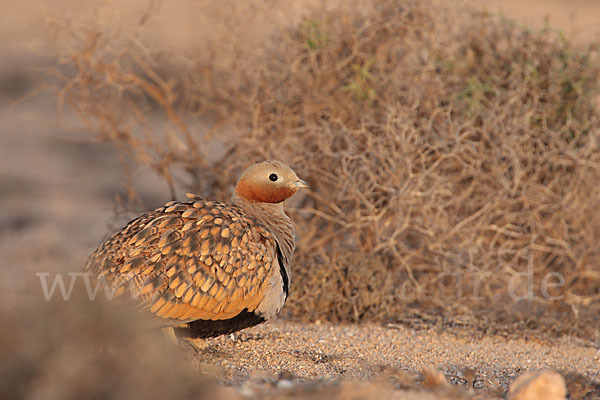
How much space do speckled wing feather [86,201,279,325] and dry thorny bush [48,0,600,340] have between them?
5.35 ft

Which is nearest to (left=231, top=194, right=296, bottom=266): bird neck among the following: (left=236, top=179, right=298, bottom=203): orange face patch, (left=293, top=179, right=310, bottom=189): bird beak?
(left=236, top=179, right=298, bottom=203): orange face patch

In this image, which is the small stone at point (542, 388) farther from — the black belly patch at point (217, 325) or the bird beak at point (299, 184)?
the bird beak at point (299, 184)

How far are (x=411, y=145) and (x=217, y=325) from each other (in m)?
2.60

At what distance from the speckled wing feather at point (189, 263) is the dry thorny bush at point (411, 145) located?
5.35 feet

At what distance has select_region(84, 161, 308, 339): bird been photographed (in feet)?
12.5

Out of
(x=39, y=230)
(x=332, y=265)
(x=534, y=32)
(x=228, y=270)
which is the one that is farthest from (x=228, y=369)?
(x=39, y=230)

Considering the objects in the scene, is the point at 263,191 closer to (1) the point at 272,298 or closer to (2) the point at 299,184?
(2) the point at 299,184

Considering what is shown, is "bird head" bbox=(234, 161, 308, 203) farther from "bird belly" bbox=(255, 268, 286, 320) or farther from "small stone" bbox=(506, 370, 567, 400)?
"small stone" bbox=(506, 370, 567, 400)

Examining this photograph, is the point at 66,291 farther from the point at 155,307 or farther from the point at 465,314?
the point at 465,314

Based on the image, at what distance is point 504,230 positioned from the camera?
19.2 feet

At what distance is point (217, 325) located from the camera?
404 cm

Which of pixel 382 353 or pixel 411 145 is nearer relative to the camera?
pixel 382 353

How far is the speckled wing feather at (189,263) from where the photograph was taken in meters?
3.79

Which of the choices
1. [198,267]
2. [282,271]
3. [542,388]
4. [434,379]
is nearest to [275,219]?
[282,271]
